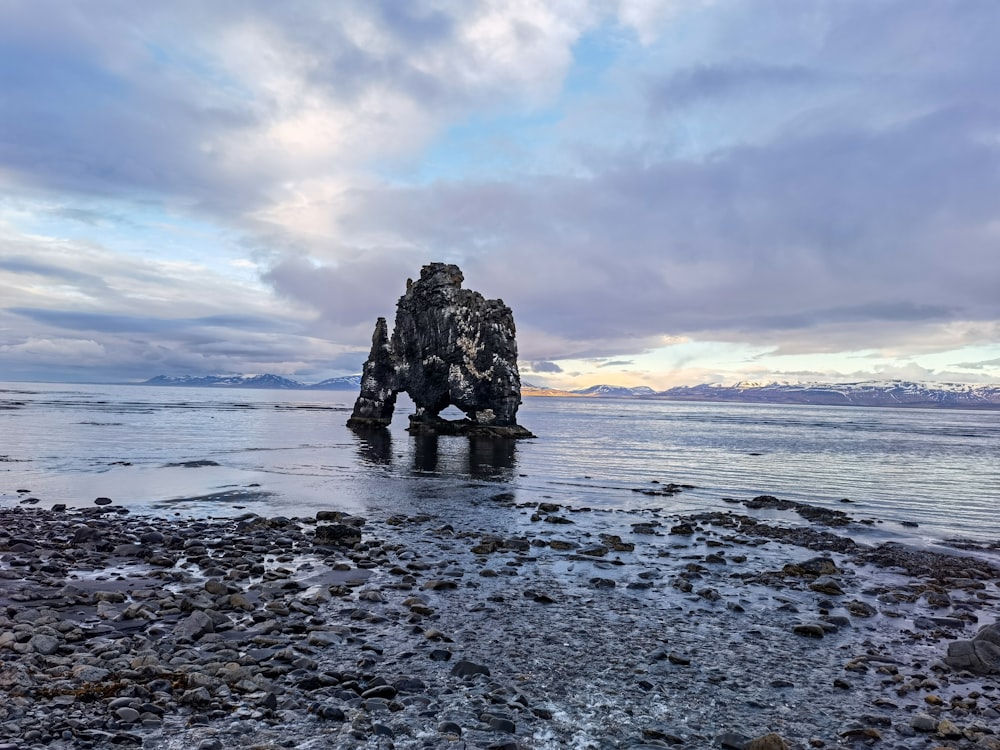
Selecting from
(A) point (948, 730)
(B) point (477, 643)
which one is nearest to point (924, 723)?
(A) point (948, 730)

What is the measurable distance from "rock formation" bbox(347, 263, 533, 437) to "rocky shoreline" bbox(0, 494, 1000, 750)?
59.1m

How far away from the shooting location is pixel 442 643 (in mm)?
12922

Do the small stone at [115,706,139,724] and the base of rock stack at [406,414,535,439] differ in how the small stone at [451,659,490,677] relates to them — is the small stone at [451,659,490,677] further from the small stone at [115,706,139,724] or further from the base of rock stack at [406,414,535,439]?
the base of rock stack at [406,414,535,439]

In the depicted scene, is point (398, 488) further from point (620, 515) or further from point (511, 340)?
point (511, 340)

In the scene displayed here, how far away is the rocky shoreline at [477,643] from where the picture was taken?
9.51 meters

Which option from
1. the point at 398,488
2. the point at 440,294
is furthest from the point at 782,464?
the point at 440,294

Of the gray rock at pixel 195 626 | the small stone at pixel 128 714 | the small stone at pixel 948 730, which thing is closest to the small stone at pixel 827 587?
the small stone at pixel 948 730

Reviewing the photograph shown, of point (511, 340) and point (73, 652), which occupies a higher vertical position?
point (511, 340)

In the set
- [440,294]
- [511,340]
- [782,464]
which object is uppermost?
[440,294]

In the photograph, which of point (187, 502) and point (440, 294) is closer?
point (187, 502)

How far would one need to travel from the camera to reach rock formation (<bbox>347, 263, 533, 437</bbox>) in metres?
81.9

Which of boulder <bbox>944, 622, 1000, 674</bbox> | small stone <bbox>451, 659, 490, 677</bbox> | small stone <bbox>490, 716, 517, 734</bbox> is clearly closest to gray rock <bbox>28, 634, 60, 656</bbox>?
small stone <bbox>451, 659, 490, 677</bbox>

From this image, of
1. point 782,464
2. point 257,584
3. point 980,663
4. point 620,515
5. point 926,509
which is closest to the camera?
point 980,663

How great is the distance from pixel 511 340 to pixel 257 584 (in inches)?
2782
